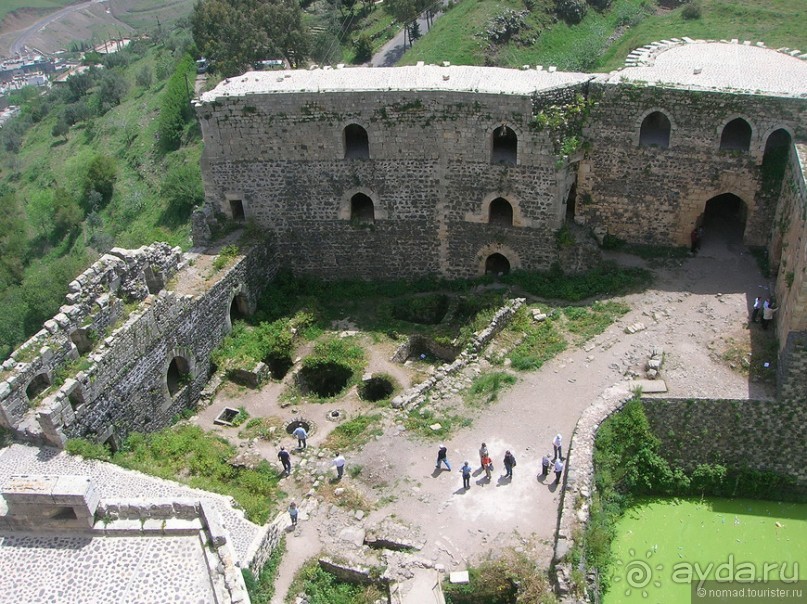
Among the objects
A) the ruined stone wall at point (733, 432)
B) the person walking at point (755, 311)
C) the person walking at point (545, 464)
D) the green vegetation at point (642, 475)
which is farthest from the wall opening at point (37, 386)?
the person walking at point (755, 311)

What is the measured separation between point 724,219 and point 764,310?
4.90 metres

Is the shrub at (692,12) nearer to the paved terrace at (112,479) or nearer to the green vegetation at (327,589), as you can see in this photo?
the paved terrace at (112,479)

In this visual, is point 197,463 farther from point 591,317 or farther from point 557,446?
point 591,317

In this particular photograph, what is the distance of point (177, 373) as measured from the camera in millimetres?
19953

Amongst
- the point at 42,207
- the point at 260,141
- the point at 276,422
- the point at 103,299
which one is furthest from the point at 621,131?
the point at 42,207

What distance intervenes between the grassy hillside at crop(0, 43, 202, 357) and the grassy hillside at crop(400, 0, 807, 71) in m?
13.6

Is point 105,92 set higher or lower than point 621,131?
lower

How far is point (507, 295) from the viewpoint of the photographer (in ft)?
69.9

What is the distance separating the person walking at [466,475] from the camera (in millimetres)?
15445

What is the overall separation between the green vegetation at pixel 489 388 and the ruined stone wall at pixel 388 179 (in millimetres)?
5037

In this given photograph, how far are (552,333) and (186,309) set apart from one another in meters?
9.30

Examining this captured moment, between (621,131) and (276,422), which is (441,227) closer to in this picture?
(621,131)

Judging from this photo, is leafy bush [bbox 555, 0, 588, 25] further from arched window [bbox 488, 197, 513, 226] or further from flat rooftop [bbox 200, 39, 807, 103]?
arched window [bbox 488, 197, 513, 226]

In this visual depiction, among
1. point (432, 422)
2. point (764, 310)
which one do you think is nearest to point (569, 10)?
point (764, 310)
